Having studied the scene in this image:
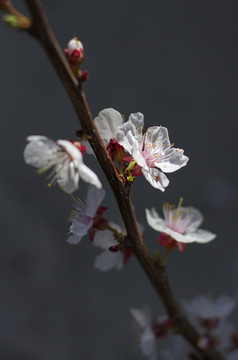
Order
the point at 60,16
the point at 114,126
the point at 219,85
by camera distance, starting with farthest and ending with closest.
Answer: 1. the point at 219,85
2. the point at 60,16
3. the point at 114,126

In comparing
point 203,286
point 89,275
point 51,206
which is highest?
point 51,206

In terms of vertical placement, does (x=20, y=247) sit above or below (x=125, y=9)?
below

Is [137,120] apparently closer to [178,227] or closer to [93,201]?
[93,201]

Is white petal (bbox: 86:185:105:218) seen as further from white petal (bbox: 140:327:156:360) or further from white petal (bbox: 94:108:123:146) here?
white petal (bbox: 140:327:156:360)

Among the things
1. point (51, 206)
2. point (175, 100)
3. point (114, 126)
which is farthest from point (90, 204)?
point (175, 100)

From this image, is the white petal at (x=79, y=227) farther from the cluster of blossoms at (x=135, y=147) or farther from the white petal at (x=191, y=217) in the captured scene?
the white petal at (x=191, y=217)

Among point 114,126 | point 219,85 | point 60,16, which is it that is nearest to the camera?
point 114,126

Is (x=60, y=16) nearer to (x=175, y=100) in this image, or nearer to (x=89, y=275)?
(x=175, y=100)

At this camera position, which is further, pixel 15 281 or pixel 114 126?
pixel 15 281
